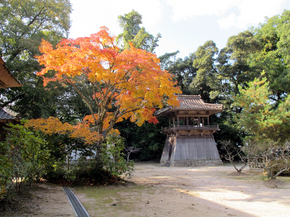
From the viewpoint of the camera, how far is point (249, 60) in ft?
76.2

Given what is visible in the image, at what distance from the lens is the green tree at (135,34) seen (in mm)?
24391

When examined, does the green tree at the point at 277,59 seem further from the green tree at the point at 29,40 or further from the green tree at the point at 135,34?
the green tree at the point at 29,40

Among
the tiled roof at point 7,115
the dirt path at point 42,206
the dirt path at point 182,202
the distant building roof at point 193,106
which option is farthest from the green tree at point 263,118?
the tiled roof at point 7,115

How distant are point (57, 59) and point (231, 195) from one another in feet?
25.1

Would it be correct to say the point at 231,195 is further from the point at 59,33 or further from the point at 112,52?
the point at 59,33

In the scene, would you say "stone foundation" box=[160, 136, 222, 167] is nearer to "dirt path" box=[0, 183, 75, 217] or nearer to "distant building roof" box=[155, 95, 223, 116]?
"distant building roof" box=[155, 95, 223, 116]

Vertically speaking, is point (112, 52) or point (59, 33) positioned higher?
point (59, 33)

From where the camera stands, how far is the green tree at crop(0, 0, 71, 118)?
13578mm

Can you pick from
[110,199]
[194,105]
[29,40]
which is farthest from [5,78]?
[194,105]

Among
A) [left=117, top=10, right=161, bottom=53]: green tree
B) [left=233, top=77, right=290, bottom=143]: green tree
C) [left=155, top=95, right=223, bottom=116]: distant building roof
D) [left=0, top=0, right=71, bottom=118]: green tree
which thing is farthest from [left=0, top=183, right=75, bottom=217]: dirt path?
[left=117, top=10, right=161, bottom=53]: green tree

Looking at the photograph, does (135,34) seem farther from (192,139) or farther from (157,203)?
(157,203)

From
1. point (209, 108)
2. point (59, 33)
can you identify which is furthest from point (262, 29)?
point (59, 33)

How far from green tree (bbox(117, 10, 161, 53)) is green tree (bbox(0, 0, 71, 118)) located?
31.1ft

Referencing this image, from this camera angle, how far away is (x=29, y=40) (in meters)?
13.2
